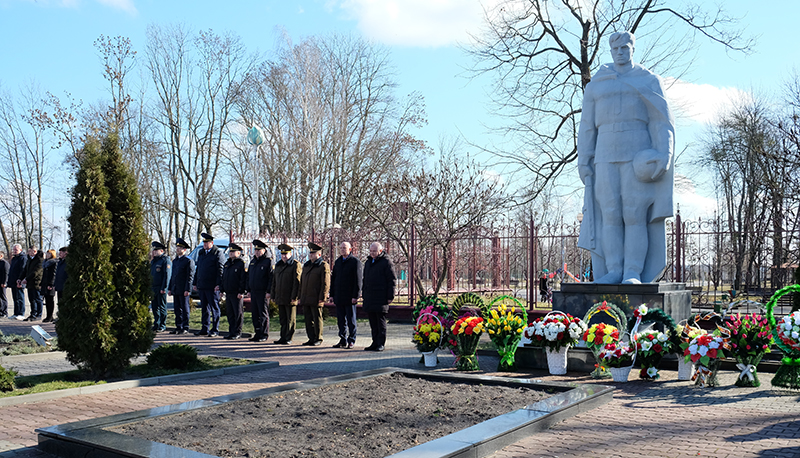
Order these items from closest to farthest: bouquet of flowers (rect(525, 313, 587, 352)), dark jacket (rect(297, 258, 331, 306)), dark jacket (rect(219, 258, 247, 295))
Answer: bouquet of flowers (rect(525, 313, 587, 352)) → dark jacket (rect(297, 258, 331, 306)) → dark jacket (rect(219, 258, 247, 295))

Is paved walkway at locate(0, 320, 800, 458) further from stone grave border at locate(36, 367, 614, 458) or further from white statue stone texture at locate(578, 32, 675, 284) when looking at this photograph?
white statue stone texture at locate(578, 32, 675, 284)

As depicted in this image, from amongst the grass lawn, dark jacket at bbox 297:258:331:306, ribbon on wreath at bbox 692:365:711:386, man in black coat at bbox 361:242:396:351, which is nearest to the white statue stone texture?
ribbon on wreath at bbox 692:365:711:386

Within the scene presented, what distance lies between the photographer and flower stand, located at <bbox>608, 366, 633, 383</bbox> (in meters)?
8.20

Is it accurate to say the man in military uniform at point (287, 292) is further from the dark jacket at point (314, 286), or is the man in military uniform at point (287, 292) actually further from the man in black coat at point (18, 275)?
the man in black coat at point (18, 275)

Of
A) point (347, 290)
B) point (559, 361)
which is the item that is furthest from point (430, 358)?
point (347, 290)

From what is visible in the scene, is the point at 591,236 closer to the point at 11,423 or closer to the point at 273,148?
the point at 11,423

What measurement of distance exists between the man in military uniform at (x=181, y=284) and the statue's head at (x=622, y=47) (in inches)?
348

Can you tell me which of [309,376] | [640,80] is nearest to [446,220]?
[640,80]

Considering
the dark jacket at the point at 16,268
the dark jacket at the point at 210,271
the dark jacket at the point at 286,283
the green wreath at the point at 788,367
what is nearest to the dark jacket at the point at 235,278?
the dark jacket at the point at 210,271

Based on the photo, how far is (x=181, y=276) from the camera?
14.3 meters

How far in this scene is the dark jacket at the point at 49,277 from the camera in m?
17.0

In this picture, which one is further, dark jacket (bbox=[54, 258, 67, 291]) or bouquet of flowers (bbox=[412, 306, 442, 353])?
dark jacket (bbox=[54, 258, 67, 291])

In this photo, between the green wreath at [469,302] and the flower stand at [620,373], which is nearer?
the flower stand at [620,373]

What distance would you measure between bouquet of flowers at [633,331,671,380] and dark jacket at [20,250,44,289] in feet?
48.1
